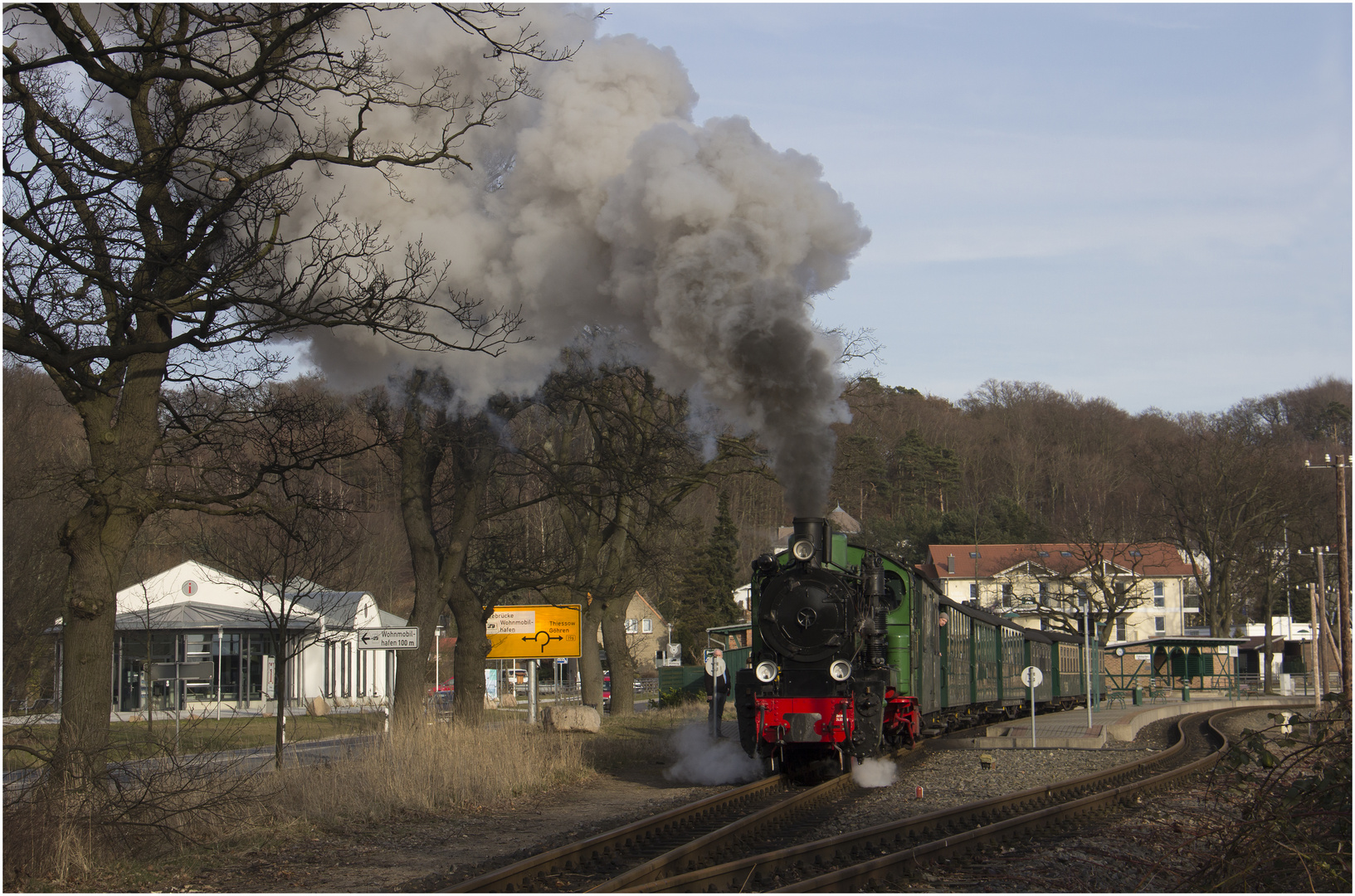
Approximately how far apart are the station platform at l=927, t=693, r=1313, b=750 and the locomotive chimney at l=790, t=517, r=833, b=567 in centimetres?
498

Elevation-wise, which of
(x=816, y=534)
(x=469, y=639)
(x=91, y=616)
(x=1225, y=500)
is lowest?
(x=469, y=639)

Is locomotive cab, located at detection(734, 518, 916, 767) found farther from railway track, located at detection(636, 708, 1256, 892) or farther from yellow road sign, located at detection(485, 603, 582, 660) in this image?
yellow road sign, located at detection(485, 603, 582, 660)

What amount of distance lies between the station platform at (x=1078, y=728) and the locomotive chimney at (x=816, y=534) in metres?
4.98

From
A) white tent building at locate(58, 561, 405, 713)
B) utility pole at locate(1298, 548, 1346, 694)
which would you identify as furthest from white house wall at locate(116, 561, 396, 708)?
utility pole at locate(1298, 548, 1346, 694)

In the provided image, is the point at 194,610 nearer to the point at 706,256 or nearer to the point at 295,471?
the point at 295,471

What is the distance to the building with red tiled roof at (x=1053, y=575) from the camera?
5384 centimetres

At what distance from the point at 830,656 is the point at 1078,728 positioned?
11268 mm

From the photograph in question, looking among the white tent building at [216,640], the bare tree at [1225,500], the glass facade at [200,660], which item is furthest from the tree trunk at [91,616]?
the bare tree at [1225,500]

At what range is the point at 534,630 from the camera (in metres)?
18.4

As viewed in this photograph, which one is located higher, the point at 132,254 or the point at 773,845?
the point at 132,254

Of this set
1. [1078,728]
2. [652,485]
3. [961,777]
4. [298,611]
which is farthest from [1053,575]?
[961,777]

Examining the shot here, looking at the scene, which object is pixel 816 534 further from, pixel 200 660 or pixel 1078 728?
pixel 200 660

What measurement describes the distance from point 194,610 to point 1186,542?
1416 inches

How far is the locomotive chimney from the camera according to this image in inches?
486
